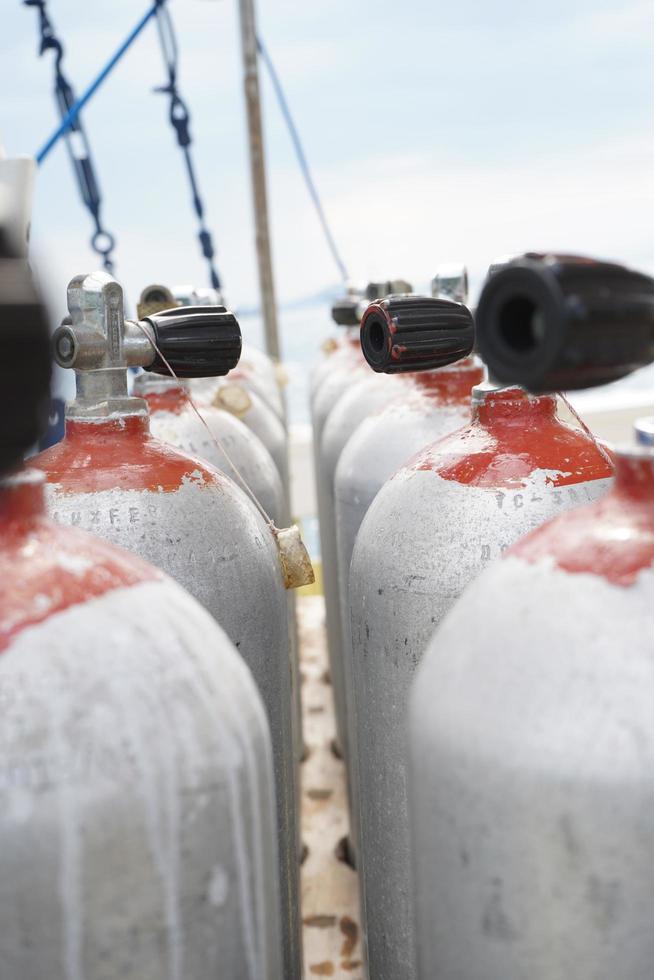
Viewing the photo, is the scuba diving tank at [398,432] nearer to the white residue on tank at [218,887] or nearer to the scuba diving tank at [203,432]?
the scuba diving tank at [203,432]

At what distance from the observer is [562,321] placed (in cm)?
51

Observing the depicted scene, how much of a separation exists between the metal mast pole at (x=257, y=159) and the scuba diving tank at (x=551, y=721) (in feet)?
10.5

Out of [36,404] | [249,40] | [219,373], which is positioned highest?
[249,40]

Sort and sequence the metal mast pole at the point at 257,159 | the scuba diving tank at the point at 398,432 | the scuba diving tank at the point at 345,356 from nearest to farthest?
1. the scuba diving tank at the point at 398,432
2. the scuba diving tank at the point at 345,356
3. the metal mast pole at the point at 257,159

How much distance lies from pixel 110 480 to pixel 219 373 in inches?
6.0

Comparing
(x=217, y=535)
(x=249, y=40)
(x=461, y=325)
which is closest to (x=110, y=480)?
(x=217, y=535)

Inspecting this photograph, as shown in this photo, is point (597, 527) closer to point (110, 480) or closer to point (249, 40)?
point (110, 480)

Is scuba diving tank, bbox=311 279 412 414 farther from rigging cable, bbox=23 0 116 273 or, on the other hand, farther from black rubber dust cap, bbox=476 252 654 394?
black rubber dust cap, bbox=476 252 654 394

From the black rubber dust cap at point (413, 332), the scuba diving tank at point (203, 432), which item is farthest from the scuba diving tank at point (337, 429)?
the black rubber dust cap at point (413, 332)

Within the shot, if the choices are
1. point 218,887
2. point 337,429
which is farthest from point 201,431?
point 218,887

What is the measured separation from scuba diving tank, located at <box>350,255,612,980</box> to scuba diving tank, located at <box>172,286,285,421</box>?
56 cm

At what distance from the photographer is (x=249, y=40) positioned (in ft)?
11.5

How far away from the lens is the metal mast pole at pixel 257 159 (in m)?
3.50

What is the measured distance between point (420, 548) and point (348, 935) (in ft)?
2.71
